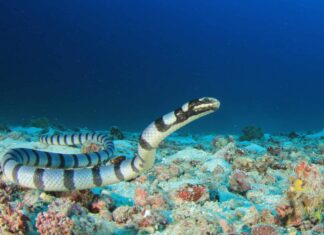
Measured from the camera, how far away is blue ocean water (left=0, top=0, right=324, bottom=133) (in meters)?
94.6

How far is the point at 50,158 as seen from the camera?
18.3 ft

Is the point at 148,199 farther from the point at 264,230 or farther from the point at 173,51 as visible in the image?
the point at 173,51

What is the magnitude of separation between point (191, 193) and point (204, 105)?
2.91ft

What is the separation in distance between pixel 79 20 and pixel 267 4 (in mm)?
52340

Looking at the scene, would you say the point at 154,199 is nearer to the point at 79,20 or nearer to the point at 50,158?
the point at 50,158

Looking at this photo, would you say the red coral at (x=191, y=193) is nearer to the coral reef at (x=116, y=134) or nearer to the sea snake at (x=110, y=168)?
the sea snake at (x=110, y=168)

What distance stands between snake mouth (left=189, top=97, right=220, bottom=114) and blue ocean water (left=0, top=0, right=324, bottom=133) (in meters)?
83.6

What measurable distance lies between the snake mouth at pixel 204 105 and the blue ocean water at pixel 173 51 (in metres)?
83.6

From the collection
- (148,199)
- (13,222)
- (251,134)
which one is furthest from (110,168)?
(251,134)

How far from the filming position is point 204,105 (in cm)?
383

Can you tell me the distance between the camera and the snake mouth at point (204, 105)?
3803mm

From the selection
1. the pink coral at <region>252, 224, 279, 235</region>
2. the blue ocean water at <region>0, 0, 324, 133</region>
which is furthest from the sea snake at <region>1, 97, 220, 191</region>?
the blue ocean water at <region>0, 0, 324, 133</region>

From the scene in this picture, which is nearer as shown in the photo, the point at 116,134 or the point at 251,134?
the point at 116,134

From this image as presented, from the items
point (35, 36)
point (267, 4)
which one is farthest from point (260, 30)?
point (35, 36)
